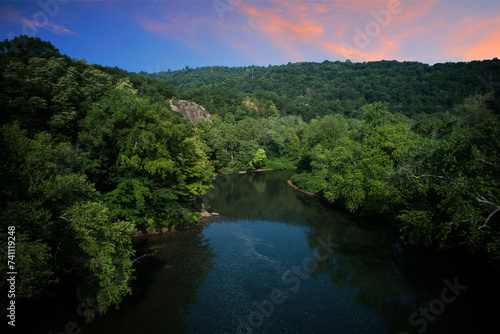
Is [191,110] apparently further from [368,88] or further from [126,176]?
[368,88]

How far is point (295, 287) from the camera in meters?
20.0

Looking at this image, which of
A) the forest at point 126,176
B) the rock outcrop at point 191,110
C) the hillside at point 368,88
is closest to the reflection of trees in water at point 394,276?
the forest at point 126,176

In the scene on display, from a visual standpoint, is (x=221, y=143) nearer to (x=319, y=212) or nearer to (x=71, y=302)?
(x=319, y=212)

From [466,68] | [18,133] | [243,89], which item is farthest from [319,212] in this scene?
[243,89]

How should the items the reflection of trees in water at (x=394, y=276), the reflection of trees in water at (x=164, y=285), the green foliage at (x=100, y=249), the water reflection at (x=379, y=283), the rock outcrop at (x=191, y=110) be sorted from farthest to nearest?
the rock outcrop at (x=191, y=110)
the reflection of trees in water at (x=394, y=276)
the water reflection at (x=379, y=283)
the reflection of trees in water at (x=164, y=285)
the green foliage at (x=100, y=249)

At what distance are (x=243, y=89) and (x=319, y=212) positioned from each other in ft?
485

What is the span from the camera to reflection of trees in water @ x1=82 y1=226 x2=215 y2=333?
15.6m

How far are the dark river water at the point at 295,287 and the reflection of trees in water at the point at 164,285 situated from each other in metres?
0.07

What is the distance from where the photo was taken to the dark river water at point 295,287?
1605cm

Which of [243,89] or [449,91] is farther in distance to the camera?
[243,89]

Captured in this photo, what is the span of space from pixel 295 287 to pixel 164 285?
32.1ft

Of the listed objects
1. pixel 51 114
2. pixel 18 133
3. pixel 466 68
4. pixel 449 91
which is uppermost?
pixel 466 68

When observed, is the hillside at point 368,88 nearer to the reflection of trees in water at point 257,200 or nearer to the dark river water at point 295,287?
the reflection of trees in water at point 257,200

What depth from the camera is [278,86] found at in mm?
180375
